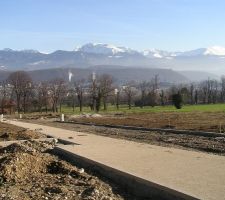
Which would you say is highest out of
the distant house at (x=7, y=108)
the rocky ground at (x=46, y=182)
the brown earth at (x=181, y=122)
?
the rocky ground at (x=46, y=182)

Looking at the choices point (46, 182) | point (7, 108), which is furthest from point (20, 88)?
point (46, 182)

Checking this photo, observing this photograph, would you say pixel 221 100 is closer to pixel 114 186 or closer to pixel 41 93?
pixel 41 93

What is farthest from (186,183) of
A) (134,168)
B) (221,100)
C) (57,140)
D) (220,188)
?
(221,100)

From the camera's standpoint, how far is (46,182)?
12.0m

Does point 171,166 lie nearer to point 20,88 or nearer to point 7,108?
point 7,108

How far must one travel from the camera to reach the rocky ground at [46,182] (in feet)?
34.3

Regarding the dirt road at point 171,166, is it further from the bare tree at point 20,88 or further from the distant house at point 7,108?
the bare tree at point 20,88

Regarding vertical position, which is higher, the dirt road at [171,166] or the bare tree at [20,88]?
the bare tree at [20,88]

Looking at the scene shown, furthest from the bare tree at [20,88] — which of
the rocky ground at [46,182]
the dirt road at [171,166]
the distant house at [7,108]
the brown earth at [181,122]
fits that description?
the rocky ground at [46,182]

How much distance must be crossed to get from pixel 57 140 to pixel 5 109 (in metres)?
83.5

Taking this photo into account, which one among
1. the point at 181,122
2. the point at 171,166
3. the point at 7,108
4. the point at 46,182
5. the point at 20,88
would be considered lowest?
the point at 7,108

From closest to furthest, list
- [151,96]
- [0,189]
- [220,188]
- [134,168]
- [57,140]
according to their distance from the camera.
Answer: [220,188] → [0,189] → [134,168] → [57,140] → [151,96]

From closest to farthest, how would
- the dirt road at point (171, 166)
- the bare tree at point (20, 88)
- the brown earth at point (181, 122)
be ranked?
the dirt road at point (171, 166) → the brown earth at point (181, 122) → the bare tree at point (20, 88)

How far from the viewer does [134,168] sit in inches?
522
